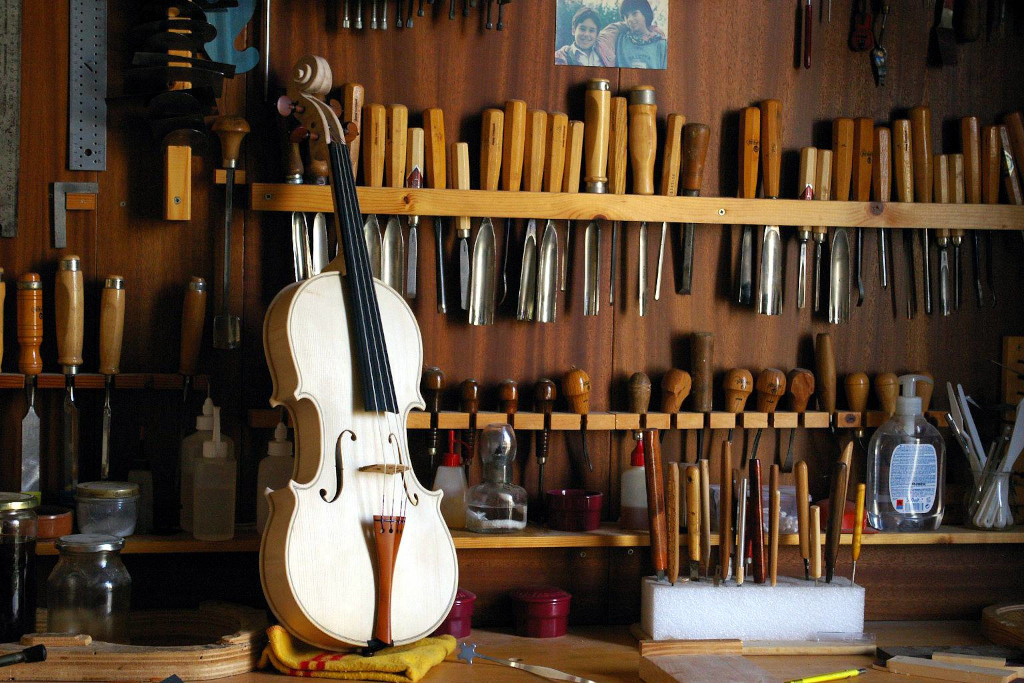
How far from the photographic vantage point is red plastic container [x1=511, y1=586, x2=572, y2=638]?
8.14 feet

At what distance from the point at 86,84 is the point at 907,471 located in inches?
89.7

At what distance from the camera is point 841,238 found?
2715 millimetres

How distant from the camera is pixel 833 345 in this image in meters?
2.78

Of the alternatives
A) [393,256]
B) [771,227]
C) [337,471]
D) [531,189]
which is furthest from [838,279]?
[337,471]

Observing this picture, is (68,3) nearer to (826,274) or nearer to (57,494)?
(57,494)

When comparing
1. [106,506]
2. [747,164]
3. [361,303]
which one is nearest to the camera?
[361,303]

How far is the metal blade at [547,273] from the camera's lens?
2.61 meters

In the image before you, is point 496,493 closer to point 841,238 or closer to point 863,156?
point 841,238

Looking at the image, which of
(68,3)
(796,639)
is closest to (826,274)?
(796,639)

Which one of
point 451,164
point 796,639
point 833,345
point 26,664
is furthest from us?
point 833,345

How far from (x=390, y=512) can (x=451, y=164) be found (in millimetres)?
936

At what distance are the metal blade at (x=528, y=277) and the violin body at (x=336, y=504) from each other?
20.0 inches

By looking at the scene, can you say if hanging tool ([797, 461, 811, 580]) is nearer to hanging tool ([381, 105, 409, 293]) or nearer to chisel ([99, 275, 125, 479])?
hanging tool ([381, 105, 409, 293])

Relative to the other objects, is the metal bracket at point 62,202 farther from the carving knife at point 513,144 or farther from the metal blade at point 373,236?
the carving knife at point 513,144
